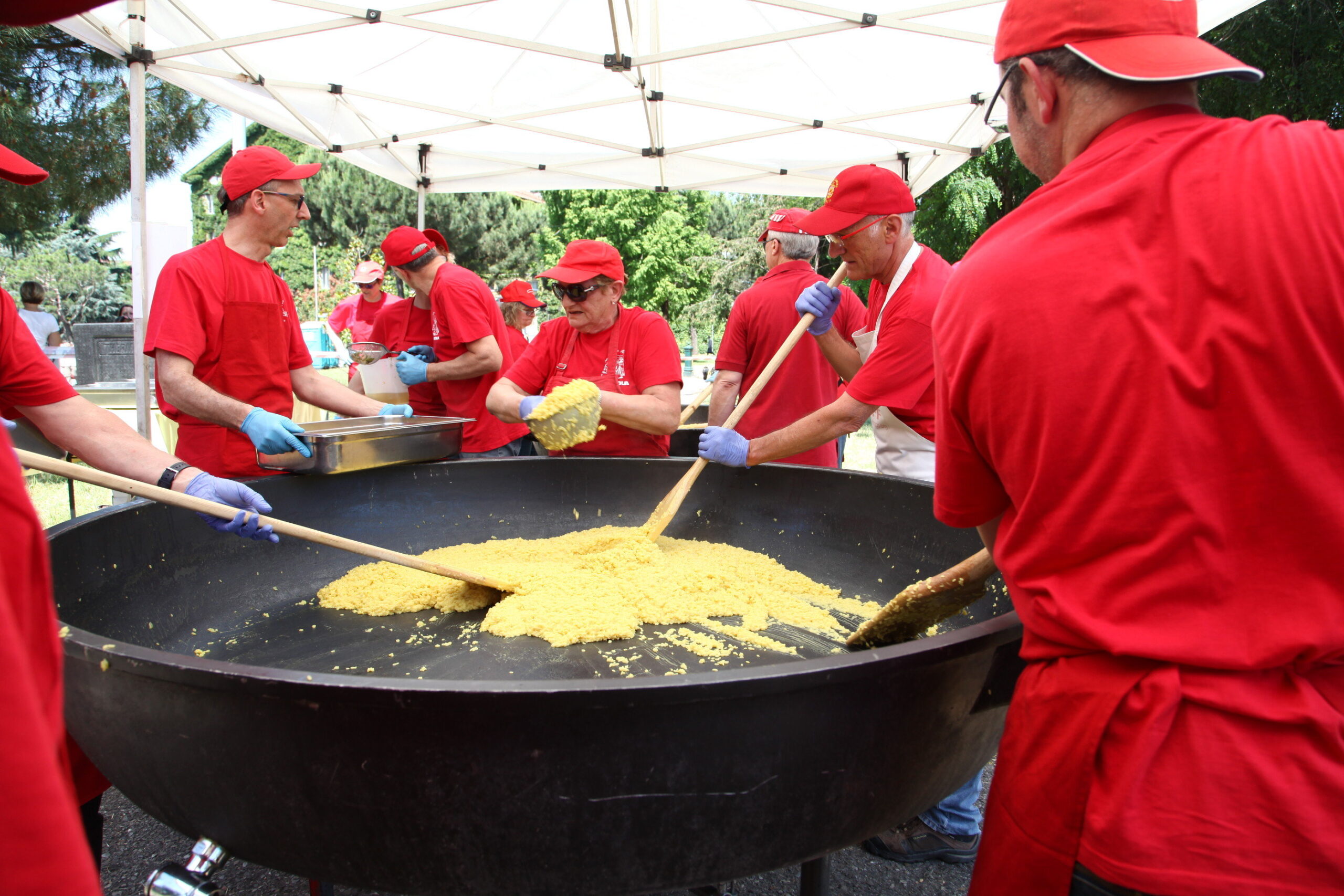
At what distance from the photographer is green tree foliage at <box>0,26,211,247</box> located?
5.70 meters

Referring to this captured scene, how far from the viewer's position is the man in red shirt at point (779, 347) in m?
3.22

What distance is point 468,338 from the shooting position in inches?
126

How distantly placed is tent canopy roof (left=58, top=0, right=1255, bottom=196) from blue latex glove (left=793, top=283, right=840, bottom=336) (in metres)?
1.69

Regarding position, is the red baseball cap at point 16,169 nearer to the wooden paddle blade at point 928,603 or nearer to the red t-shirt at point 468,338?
the wooden paddle blade at point 928,603

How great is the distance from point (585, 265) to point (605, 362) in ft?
1.08

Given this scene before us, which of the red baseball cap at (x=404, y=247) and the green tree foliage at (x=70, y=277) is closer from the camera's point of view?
the red baseball cap at (x=404, y=247)

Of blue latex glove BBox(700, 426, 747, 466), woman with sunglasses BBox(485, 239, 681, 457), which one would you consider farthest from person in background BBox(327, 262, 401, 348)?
blue latex glove BBox(700, 426, 747, 466)

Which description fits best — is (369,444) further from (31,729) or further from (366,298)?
(366,298)

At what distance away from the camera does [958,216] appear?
7.89 metres

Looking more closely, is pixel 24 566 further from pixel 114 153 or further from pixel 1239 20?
pixel 114 153

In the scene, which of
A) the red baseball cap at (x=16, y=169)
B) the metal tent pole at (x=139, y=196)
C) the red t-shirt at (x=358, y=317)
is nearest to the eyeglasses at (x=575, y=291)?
the red baseball cap at (x=16, y=169)

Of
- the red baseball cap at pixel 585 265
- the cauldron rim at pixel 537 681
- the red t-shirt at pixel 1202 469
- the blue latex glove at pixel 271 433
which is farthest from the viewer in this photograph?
the red baseball cap at pixel 585 265

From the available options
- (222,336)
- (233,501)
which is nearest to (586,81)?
(222,336)

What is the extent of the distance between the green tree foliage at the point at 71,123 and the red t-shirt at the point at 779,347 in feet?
15.1
